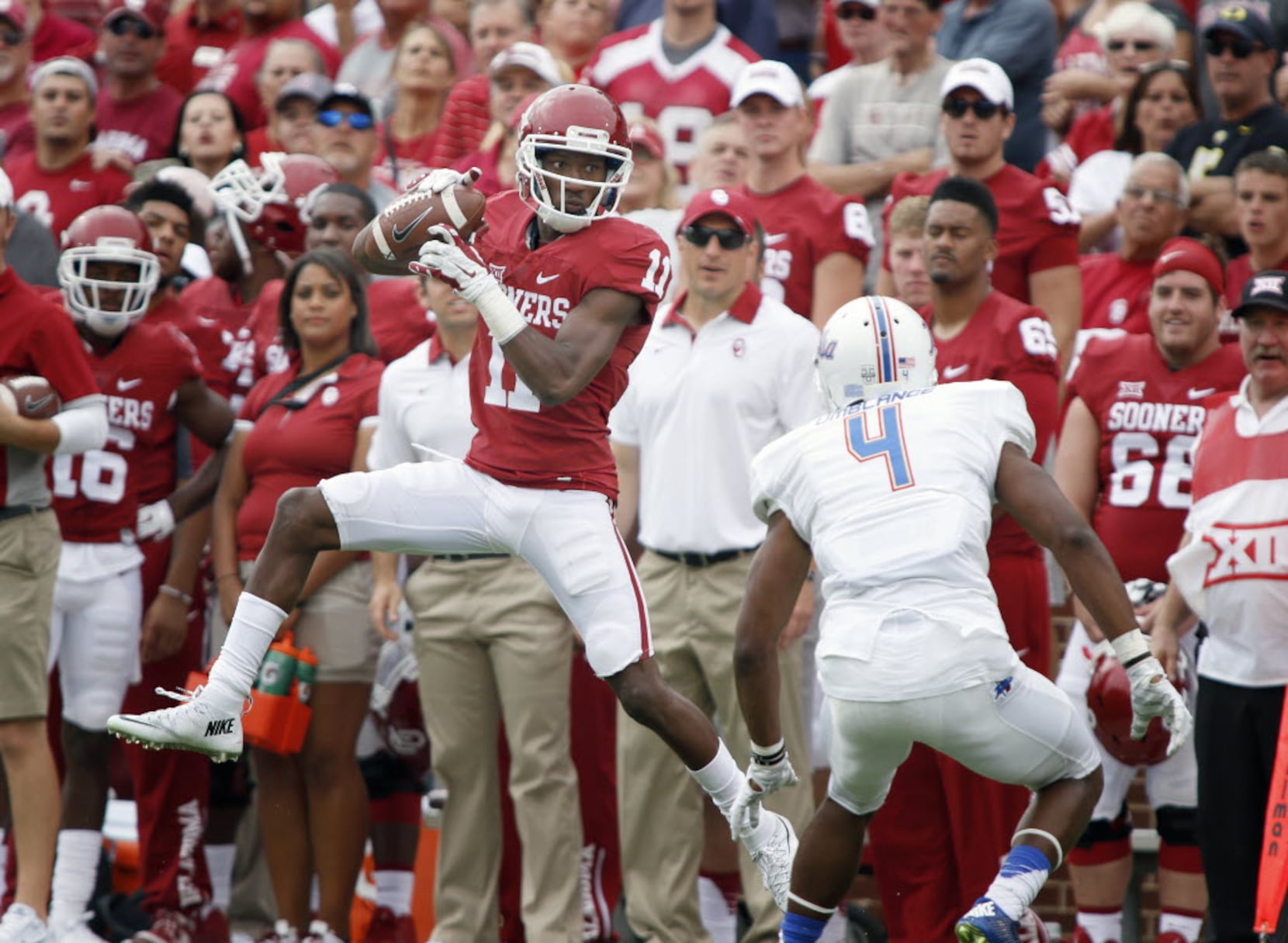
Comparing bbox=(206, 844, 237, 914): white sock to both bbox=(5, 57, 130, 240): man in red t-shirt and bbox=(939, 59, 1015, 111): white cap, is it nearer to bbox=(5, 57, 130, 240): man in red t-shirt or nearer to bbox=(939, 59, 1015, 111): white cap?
bbox=(5, 57, 130, 240): man in red t-shirt

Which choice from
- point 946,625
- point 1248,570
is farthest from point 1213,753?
point 946,625

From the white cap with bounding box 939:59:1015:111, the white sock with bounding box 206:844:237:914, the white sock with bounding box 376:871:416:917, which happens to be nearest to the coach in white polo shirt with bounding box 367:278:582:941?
the white sock with bounding box 376:871:416:917

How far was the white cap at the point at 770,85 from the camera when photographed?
8133 millimetres

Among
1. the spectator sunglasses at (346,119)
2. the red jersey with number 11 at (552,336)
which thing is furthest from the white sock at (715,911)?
the spectator sunglasses at (346,119)

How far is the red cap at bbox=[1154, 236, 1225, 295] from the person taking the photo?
706 cm

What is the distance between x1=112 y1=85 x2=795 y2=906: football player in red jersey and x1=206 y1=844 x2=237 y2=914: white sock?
7.85 feet

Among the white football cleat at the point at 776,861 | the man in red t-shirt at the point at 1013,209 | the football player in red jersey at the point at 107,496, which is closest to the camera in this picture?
the white football cleat at the point at 776,861

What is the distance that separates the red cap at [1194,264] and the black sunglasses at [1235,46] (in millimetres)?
1691

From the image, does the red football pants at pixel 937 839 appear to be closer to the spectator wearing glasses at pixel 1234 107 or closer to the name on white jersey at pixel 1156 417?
the name on white jersey at pixel 1156 417

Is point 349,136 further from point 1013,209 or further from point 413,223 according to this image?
point 413,223

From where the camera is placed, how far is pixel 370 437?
7.53 m

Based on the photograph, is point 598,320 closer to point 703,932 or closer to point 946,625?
point 946,625

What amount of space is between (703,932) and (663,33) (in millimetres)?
4498

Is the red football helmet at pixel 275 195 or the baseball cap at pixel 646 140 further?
the red football helmet at pixel 275 195
